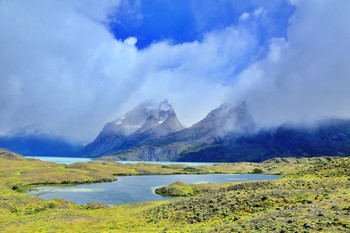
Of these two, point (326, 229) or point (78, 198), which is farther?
point (78, 198)

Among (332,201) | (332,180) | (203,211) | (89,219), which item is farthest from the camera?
(89,219)

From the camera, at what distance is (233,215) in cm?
4944

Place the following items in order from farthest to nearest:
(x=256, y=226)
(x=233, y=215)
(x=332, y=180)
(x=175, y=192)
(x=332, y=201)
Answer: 1. (x=175, y=192)
2. (x=332, y=180)
3. (x=233, y=215)
4. (x=332, y=201)
5. (x=256, y=226)

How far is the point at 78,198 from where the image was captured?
13550 cm

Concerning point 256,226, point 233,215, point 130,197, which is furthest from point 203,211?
point 130,197

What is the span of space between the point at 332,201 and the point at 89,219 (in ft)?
149

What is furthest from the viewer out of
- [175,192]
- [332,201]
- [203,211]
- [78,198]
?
[175,192]

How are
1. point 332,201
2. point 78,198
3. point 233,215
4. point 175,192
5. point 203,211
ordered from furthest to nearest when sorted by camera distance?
point 175,192
point 78,198
point 203,211
point 233,215
point 332,201

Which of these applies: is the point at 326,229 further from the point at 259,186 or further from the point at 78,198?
the point at 78,198

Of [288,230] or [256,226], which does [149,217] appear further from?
[288,230]

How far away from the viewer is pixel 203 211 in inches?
2176

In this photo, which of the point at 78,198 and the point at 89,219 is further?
the point at 78,198

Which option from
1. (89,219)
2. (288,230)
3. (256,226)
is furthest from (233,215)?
(89,219)

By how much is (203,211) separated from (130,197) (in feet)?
289
